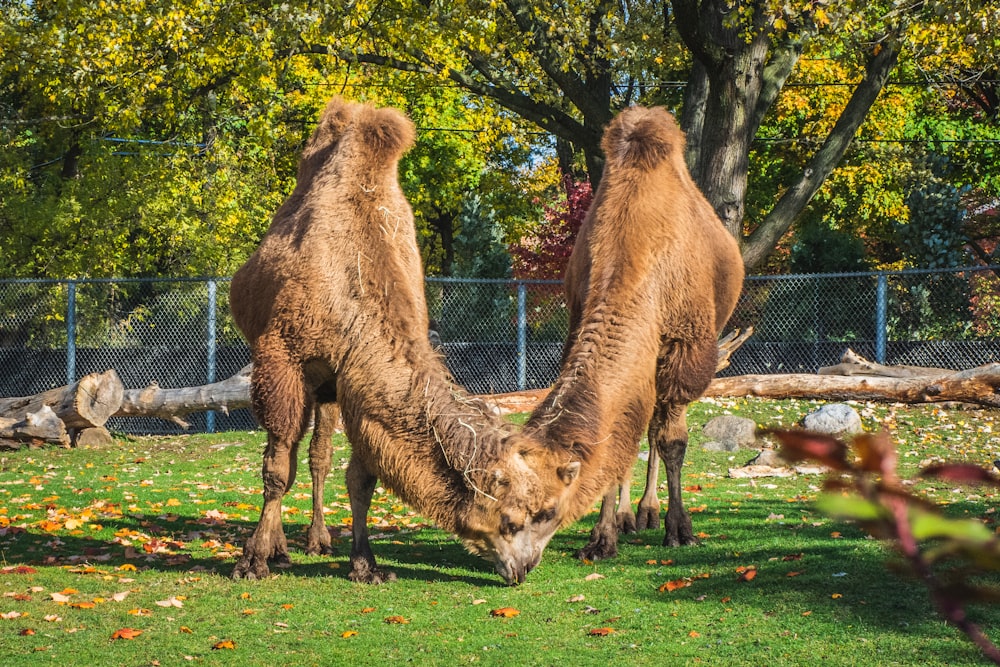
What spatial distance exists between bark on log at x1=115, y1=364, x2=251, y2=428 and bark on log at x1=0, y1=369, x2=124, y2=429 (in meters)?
0.29

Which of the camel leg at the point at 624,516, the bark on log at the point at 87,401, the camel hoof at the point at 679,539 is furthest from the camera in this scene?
the bark on log at the point at 87,401

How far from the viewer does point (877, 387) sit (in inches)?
590

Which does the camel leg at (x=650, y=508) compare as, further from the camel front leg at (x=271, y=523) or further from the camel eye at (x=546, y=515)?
the camel front leg at (x=271, y=523)

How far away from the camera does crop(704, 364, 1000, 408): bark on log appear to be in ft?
46.8

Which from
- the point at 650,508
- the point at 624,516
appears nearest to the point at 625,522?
the point at 624,516

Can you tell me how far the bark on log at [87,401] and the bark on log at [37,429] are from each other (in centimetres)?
18

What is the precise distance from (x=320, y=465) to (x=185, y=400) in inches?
291

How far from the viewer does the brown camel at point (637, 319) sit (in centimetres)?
590

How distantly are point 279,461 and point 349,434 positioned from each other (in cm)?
63

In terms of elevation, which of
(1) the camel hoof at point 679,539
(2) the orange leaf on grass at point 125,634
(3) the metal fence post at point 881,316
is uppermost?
(3) the metal fence post at point 881,316

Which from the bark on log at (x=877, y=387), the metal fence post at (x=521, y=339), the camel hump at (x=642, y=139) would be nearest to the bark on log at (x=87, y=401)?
the metal fence post at (x=521, y=339)

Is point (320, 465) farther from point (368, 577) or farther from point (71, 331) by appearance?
point (71, 331)

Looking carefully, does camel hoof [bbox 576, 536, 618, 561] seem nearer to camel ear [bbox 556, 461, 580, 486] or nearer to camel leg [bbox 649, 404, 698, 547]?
camel leg [bbox 649, 404, 698, 547]

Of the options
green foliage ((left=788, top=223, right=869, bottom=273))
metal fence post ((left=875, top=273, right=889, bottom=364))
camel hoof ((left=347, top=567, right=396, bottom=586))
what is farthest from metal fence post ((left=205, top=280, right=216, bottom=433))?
green foliage ((left=788, top=223, right=869, bottom=273))
